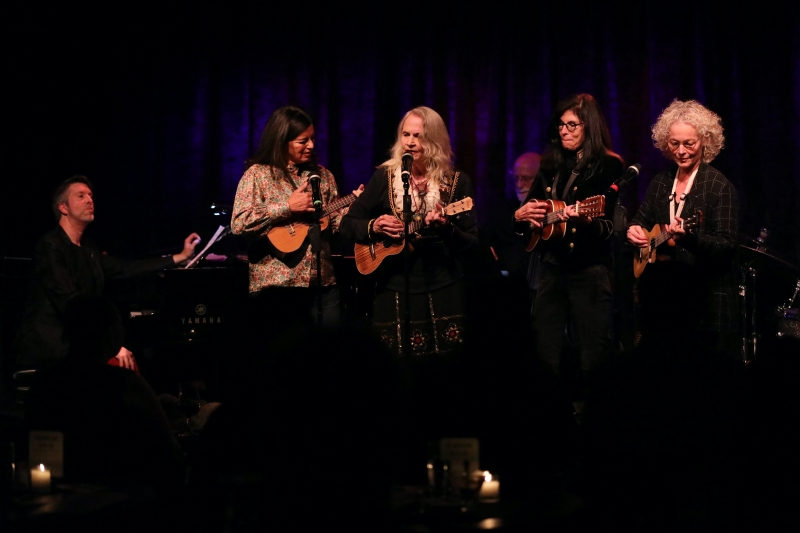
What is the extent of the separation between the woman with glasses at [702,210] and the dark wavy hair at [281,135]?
2.16 m

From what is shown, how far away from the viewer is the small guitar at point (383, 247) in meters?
5.14

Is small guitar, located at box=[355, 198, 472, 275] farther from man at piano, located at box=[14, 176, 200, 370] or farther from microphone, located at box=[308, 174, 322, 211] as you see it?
man at piano, located at box=[14, 176, 200, 370]

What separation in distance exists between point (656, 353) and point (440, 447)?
772mm

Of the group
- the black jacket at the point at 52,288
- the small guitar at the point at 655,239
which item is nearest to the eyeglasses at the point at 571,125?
the small guitar at the point at 655,239

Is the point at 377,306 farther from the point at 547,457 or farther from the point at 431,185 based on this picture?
the point at 547,457

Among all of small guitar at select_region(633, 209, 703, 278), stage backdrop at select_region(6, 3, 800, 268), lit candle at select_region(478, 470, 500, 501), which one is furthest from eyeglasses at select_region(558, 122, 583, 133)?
lit candle at select_region(478, 470, 500, 501)

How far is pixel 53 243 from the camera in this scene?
21.1 feet

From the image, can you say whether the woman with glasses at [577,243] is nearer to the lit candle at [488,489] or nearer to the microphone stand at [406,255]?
the microphone stand at [406,255]

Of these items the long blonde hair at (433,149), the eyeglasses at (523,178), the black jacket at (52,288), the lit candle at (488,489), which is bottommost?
the lit candle at (488,489)

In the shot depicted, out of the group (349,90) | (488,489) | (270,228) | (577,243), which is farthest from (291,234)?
(349,90)

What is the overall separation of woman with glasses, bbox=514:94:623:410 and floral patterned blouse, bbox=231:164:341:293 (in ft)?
4.20

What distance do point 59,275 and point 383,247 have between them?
8.33 ft

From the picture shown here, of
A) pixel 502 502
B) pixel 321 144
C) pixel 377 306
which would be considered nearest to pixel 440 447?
pixel 502 502

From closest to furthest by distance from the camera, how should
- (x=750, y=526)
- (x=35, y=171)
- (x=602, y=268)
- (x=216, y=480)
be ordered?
(x=750, y=526)
(x=216, y=480)
(x=602, y=268)
(x=35, y=171)
